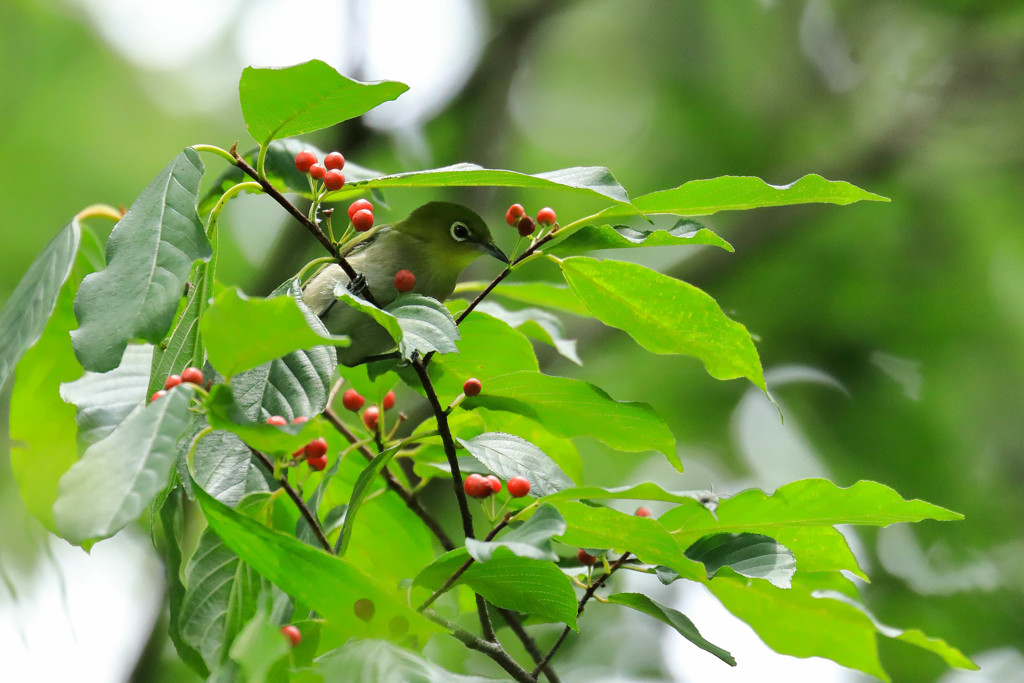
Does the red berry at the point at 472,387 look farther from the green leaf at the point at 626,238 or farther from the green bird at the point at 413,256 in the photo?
the green bird at the point at 413,256

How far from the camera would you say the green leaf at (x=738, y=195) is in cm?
193

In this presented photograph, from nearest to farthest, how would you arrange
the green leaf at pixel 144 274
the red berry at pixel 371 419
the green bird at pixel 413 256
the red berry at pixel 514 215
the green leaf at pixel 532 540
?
1. the green leaf at pixel 532 540
2. the green leaf at pixel 144 274
3. the red berry at pixel 514 215
4. the red berry at pixel 371 419
5. the green bird at pixel 413 256

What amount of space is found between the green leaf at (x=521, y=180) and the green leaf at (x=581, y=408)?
44 centimetres

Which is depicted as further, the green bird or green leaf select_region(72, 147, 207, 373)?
the green bird

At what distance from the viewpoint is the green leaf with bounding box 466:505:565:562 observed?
1498 millimetres

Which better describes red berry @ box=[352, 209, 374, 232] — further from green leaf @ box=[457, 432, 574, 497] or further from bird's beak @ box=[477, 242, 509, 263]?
bird's beak @ box=[477, 242, 509, 263]

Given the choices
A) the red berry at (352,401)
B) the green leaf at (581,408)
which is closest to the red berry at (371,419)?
the red berry at (352,401)

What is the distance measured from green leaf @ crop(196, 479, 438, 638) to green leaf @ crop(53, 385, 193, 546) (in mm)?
303

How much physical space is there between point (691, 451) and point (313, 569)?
8.14m

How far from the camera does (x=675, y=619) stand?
2082 millimetres

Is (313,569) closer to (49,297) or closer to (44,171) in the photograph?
(49,297)

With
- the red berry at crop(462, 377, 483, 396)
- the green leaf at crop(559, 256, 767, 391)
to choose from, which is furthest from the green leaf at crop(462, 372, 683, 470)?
the green leaf at crop(559, 256, 767, 391)

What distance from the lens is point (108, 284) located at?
170 cm

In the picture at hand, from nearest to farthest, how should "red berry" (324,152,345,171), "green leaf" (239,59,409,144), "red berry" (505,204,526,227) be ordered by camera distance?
"green leaf" (239,59,409,144)
"red berry" (324,152,345,171)
"red berry" (505,204,526,227)
